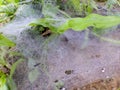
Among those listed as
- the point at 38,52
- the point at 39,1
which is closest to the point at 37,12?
the point at 39,1

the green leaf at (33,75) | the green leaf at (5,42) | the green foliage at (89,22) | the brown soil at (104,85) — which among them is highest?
the green foliage at (89,22)

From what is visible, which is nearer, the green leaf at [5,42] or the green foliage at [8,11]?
the green leaf at [5,42]

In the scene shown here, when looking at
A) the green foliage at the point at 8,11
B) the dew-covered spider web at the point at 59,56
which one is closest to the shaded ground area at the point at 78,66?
the dew-covered spider web at the point at 59,56

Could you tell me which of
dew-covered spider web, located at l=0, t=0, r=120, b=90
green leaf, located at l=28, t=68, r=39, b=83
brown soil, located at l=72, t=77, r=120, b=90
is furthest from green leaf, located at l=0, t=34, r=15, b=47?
brown soil, located at l=72, t=77, r=120, b=90

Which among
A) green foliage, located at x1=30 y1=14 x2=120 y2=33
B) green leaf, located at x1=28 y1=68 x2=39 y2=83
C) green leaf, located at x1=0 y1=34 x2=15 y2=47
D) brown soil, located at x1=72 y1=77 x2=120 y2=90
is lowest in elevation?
brown soil, located at x1=72 y1=77 x2=120 y2=90

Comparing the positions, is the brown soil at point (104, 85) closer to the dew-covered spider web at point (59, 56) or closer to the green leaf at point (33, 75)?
the dew-covered spider web at point (59, 56)

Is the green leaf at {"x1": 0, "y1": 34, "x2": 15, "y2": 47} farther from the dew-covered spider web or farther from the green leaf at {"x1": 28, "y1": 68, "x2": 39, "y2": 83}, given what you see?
the green leaf at {"x1": 28, "y1": 68, "x2": 39, "y2": 83}

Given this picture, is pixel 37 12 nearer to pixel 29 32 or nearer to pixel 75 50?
pixel 29 32

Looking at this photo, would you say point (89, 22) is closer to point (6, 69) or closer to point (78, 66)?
point (78, 66)

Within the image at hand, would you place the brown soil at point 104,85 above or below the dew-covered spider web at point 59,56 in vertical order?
below

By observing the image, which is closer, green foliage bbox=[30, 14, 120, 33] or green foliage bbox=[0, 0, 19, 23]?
green foliage bbox=[30, 14, 120, 33]

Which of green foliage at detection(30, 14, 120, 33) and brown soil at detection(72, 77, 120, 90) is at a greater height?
green foliage at detection(30, 14, 120, 33)

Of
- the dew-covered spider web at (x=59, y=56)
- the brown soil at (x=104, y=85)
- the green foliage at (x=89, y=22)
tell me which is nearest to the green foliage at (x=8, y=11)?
the dew-covered spider web at (x=59, y=56)
